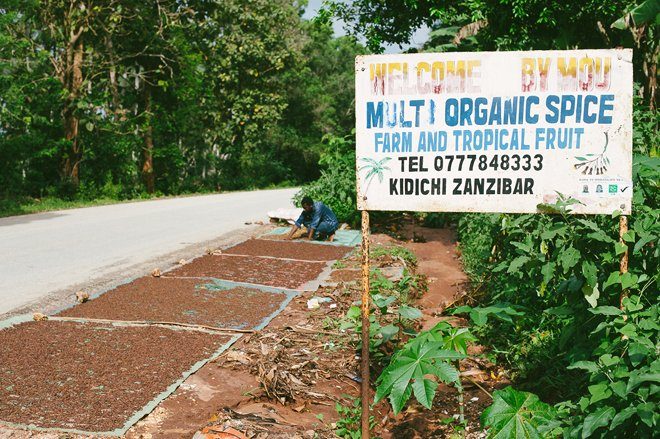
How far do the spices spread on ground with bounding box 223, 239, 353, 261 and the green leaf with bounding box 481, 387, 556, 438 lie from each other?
6.83m

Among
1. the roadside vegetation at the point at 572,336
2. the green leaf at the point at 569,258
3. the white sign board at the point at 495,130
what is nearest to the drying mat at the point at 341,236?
the roadside vegetation at the point at 572,336

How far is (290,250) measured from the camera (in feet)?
34.2

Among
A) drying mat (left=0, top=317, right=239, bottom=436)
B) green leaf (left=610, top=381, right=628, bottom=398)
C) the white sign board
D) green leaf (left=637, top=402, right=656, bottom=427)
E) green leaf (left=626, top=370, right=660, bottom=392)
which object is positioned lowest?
drying mat (left=0, top=317, right=239, bottom=436)

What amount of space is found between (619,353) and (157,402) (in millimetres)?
2620

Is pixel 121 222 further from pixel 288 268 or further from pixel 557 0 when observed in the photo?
pixel 557 0

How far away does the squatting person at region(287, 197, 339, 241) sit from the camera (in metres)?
11.6

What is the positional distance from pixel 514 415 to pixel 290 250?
25.9 ft

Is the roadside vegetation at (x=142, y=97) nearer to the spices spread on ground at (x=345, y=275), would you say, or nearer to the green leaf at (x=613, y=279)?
the spices spread on ground at (x=345, y=275)

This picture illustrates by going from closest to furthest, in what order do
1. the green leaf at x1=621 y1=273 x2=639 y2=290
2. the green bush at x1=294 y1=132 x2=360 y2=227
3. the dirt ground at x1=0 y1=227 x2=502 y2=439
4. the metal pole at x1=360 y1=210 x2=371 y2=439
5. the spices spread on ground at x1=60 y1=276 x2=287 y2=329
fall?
the green leaf at x1=621 y1=273 x2=639 y2=290, the metal pole at x1=360 y1=210 x2=371 y2=439, the dirt ground at x1=0 y1=227 x2=502 y2=439, the spices spread on ground at x1=60 y1=276 x2=287 y2=329, the green bush at x1=294 y1=132 x2=360 y2=227

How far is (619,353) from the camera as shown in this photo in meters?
2.89

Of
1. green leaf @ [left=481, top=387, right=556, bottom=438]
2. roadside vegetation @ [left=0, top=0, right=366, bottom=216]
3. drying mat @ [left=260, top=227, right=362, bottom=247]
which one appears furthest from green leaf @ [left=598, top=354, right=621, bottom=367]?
roadside vegetation @ [left=0, top=0, right=366, bottom=216]

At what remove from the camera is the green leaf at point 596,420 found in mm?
2541

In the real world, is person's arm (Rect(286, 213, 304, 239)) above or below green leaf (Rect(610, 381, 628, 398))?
below

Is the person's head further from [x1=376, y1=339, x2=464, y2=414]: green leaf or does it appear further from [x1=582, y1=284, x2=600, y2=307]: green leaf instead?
[x1=376, y1=339, x2=464, y2=414]: green leaf
